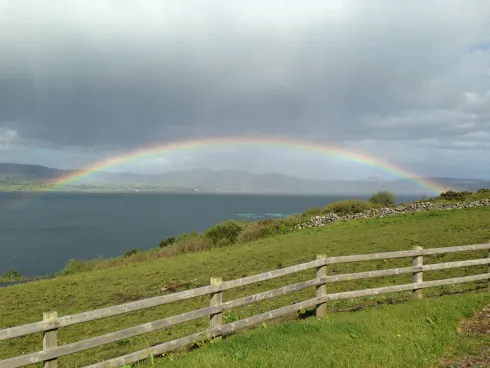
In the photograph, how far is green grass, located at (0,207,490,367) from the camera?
1216 centimetres

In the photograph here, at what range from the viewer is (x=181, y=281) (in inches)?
848

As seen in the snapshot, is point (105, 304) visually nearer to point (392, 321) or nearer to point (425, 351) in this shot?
point (392, 321)

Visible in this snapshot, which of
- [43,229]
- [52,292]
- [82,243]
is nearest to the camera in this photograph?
[52,292]

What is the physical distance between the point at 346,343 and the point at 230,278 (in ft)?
42.8

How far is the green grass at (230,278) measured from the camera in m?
12.2

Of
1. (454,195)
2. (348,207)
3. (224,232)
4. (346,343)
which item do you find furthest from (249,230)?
(346,343)

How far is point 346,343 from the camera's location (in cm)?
746

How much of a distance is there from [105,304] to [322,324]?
12656 mm

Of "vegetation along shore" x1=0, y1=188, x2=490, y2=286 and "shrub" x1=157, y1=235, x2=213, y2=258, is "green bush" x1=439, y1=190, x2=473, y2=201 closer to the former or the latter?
"vegetation along shore" x1=0, y1=188, x2=490, y2=286

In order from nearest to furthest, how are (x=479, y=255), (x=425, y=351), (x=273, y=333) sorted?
(x=425, y=351), (x=273, y=333), (x=479, y=255)

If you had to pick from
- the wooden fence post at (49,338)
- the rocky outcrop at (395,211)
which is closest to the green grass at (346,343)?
the wooden fence post at (49,338)

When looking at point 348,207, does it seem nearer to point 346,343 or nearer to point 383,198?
point 383,198

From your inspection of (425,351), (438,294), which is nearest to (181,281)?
(438,294)

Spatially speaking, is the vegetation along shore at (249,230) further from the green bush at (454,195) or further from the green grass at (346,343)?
the green grass at (346,343)
